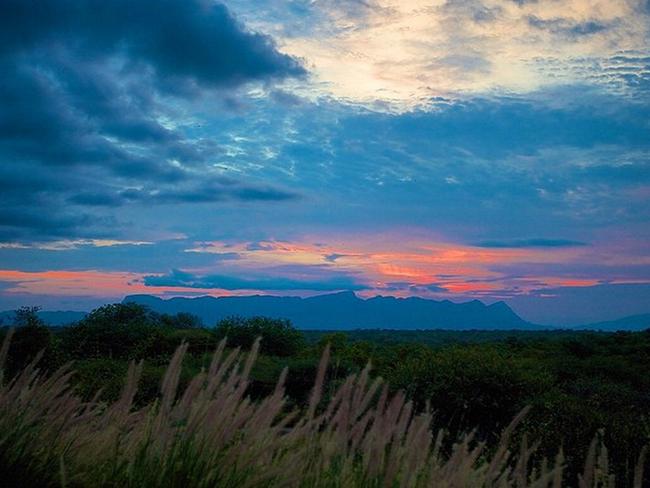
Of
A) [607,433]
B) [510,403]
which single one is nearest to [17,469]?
Answer: [607,433]

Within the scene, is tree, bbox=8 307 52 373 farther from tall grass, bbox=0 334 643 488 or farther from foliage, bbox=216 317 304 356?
tall grass, bbox=0 334 643 488

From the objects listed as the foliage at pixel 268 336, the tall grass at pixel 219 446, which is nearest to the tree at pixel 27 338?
the foliage at pixel 268 336

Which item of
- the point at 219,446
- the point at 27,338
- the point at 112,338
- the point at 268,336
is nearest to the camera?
the point at 219,446

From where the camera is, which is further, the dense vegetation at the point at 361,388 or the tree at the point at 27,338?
the tree at the point at 27,338

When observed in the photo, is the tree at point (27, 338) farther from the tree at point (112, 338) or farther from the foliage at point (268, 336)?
the foliage at point (268, 336)

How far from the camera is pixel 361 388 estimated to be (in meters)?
3.99

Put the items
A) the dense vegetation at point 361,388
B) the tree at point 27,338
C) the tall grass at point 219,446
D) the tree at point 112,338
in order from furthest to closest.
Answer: the tree at point 112,338
the tree at point 27,338
the dense vegetation at point 361,388
the tall grass at point 219,446

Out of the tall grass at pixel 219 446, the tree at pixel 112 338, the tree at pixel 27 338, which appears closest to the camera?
the tall grass at pixel 219 446

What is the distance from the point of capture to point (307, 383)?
63.7 ft

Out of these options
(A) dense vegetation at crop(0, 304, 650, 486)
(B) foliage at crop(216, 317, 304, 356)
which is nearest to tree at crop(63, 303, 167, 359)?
(A) dense vegetation at crop(0, 304, 650, 486)

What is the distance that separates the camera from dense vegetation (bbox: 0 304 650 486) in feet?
13.9

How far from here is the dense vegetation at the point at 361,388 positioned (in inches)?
167

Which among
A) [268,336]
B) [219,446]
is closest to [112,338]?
[268,336]

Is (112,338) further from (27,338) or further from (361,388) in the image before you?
(361,388)
